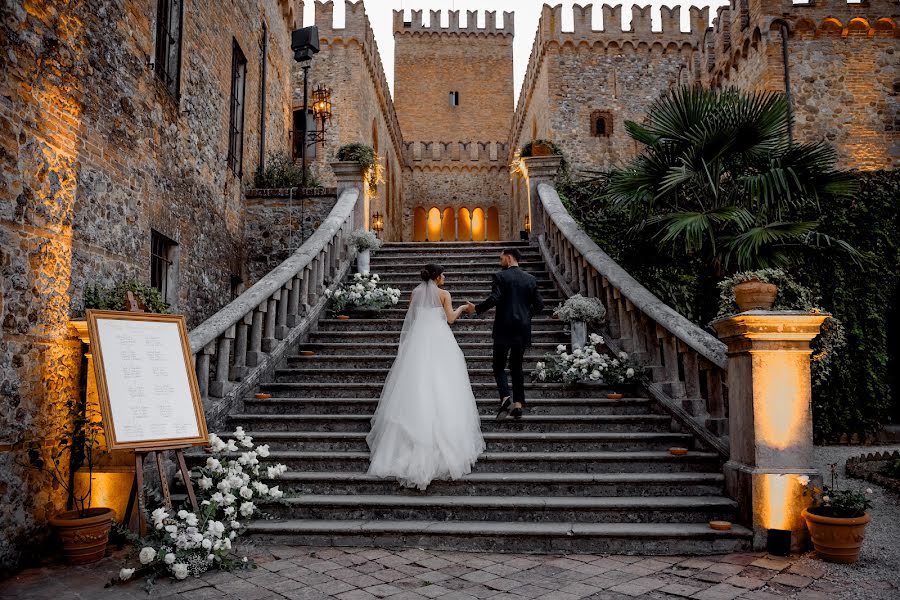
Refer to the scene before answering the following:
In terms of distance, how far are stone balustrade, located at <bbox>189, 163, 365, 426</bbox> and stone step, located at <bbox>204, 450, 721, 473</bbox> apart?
91 cm

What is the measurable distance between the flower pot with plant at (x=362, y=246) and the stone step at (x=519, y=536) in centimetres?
581

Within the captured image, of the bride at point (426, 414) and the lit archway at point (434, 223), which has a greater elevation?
the lit archway at point (434, 223)

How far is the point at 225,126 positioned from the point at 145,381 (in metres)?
6.78

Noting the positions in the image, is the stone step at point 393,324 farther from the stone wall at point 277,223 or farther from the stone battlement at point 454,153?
the stone battlement at point 454,153

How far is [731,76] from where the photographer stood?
17.5 meters

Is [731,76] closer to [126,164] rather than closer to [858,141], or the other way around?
[858,141]

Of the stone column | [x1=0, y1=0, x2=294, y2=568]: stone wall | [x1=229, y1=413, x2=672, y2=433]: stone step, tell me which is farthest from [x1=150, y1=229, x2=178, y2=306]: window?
the stone column

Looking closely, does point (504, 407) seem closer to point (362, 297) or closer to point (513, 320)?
point (513, 320)

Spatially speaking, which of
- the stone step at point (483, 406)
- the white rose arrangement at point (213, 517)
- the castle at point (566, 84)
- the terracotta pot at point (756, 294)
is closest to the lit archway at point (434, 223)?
the castle at point (566, 84)

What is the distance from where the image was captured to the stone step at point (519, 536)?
455 cm

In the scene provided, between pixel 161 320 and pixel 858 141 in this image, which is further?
pixel 858 141

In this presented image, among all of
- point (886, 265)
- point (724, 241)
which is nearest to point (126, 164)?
point (724, 241)

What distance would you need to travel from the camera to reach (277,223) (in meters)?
11.6

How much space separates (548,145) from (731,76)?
26.1 feet
